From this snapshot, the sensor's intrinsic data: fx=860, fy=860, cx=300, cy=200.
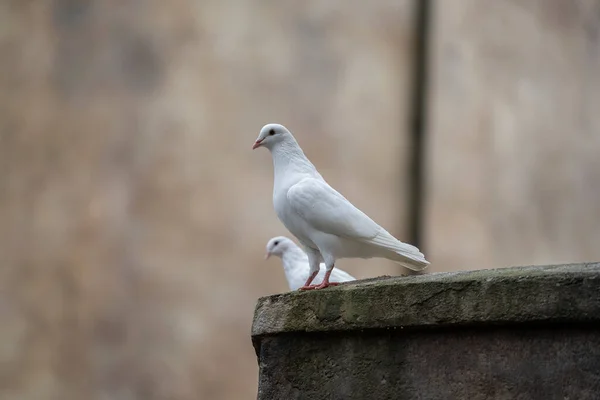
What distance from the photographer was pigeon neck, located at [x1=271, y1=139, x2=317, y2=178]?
273cm

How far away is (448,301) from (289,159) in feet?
3.51

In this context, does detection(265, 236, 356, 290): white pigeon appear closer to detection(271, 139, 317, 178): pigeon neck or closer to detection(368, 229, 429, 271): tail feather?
detection(271, 139, 317, 178): pigeon neck

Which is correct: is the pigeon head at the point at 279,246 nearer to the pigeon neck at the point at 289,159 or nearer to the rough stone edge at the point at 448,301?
the pigeon neck at the point at 289,159

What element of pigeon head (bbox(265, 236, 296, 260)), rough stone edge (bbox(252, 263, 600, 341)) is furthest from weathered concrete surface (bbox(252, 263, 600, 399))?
pigeon head (bbox(265, 236, 296, 260))

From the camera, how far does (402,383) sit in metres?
1.84

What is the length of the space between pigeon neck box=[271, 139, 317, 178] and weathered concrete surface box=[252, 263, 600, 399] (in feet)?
2.38

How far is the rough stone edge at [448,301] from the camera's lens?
1675 mm

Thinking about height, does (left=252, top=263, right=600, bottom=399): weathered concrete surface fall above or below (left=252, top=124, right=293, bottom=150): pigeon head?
below

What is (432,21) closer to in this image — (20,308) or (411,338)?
(20,308)

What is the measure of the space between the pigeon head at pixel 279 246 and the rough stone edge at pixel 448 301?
1924mm

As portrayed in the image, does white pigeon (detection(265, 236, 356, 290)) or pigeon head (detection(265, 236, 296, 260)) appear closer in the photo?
white pigeon (detection(265, 236, 356, 290))

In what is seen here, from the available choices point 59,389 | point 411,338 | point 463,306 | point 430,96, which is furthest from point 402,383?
point 430,96

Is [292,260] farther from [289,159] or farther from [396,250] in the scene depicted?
[396,250]

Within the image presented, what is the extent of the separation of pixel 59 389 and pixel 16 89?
174 centimetres
